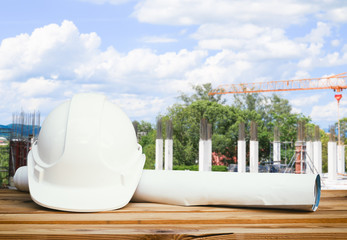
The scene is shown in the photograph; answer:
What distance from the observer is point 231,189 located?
2.08 metres

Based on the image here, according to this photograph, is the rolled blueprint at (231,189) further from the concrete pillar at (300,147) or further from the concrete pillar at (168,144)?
the concrete pillar at (300,147)

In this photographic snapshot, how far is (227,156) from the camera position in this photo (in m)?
28.7

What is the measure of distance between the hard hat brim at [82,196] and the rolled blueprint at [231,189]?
12 centimetres

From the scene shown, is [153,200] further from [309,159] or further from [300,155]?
[300,155]

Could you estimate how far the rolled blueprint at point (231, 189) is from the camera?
2.00 metres

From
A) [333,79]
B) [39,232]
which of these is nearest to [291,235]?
[39,232]

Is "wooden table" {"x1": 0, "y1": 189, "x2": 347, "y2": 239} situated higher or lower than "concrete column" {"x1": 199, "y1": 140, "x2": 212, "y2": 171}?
higher

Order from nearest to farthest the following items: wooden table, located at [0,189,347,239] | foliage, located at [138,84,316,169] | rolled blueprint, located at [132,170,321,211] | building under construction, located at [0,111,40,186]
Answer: wooden table, located at [0,189,347,239], rolled blueprint, located at [132,170,321,211], building under construction, located at [0,111,40,186], foliage, located at [138,84,316,169]

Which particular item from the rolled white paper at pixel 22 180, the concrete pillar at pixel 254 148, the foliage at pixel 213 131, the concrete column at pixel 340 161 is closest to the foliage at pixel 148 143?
the foliage at pixel 213 131

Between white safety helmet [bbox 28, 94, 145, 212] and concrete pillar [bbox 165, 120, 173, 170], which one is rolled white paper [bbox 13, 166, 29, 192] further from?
concrete pillar [bbox 165, 120, 173, 170]

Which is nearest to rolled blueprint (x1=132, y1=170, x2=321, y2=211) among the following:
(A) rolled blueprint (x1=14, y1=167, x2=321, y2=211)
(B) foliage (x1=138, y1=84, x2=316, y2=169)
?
(A) rolled blueprint (x1=14, y1=167, x2=321, y2=211)

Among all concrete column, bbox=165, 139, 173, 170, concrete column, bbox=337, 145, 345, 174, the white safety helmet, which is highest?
the white safety helmet

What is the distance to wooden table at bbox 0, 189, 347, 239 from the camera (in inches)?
57.0

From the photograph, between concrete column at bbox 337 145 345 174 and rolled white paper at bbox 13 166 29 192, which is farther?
concrete column at bbox 337 145 345 174
